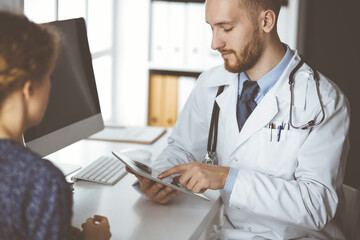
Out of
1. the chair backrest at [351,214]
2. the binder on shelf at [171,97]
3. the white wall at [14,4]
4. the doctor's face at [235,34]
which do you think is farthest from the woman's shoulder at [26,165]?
the binder on shelf at [171,97]

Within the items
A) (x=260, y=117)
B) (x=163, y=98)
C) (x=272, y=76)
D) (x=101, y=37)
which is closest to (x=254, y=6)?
(x=272, y=76)

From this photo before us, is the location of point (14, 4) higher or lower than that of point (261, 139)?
higher

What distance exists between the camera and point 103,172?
5.07 ft

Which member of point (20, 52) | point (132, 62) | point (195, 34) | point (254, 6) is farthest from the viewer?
point (132, 62)

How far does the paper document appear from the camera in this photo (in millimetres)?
1975

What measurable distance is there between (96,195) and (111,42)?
177cm

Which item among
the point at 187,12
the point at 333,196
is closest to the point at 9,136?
the point at 333,196

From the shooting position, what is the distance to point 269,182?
1312 mm

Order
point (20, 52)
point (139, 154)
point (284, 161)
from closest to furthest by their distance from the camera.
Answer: point (20, 52) < point (284, 161) < point (139, 154)

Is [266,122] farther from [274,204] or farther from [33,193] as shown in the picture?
[33,193]

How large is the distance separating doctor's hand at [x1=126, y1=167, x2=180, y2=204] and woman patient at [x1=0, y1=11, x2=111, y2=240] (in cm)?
49

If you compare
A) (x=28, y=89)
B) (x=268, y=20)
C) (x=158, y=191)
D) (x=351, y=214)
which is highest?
(x=268, y=20)

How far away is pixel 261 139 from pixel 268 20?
0.41 m

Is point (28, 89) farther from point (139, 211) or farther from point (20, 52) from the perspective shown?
point (139, 211)
